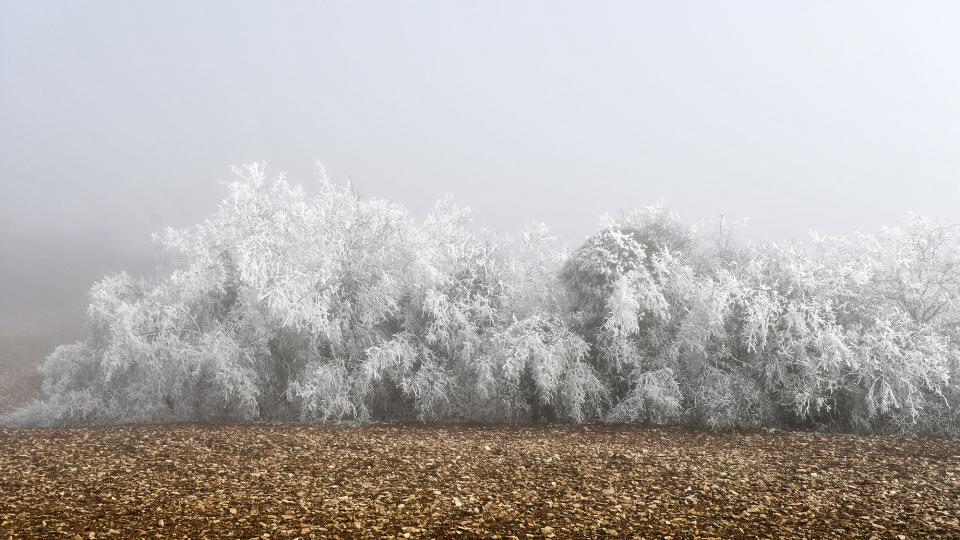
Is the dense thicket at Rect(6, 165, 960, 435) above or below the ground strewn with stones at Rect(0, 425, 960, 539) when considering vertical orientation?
above

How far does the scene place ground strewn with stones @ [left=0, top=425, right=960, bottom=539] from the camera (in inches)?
284

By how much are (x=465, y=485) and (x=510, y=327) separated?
25.1 feet

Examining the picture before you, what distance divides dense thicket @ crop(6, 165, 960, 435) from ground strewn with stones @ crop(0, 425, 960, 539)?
2185mm

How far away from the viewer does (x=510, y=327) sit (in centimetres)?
1638

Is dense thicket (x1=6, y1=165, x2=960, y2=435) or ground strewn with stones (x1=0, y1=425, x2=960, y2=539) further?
dense thicket (x1=6, y1=165, x2=960, y2=435)

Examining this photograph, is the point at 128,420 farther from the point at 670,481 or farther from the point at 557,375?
the point at 670,481

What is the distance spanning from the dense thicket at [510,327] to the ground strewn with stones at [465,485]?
2.18 metres

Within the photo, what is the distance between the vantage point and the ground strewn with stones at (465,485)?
720 centimetres

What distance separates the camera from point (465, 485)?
9031 mm

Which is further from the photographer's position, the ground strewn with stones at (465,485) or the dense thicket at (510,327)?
the dense thicket at (510,327)

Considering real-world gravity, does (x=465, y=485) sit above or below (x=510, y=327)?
below

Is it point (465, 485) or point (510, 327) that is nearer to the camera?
point (465, 485)

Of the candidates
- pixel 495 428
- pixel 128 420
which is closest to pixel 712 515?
pixel 495 428

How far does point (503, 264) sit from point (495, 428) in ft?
18.0
